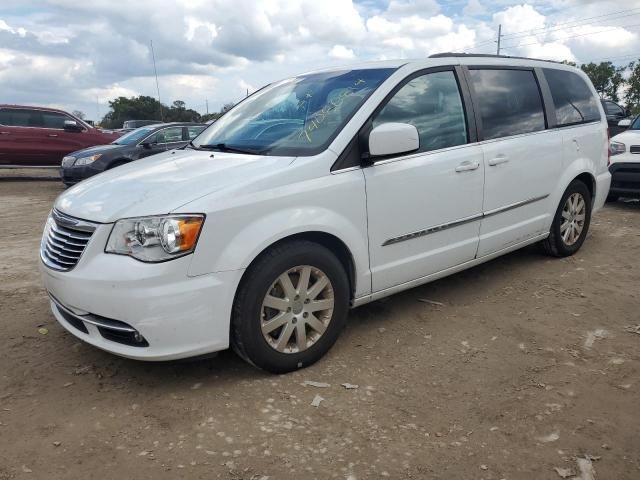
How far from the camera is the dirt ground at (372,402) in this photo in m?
2.36

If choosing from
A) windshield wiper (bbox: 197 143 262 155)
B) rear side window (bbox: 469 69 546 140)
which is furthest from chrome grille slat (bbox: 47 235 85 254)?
rear side window (bbox: 469 69 546 140)

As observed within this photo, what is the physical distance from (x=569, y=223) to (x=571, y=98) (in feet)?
3.78

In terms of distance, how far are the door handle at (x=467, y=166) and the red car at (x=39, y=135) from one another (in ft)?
35.7

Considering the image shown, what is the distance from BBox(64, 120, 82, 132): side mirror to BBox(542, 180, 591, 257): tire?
11038 millimetres

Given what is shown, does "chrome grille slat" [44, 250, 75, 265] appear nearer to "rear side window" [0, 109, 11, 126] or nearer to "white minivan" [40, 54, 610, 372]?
"white minivan" [40, 54, 610, 372]

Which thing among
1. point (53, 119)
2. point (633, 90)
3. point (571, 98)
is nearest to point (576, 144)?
point (571, 98)

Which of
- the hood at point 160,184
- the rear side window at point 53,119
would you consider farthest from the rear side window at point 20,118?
the hood at point 160,184

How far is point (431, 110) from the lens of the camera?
3.72 m

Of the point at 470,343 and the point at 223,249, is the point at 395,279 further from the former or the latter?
the point at 223,249

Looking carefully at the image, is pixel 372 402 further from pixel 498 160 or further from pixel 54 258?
pixel 498 160

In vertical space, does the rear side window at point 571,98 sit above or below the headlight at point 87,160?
above

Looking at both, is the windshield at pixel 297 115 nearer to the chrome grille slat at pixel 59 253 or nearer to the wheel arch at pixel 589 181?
the chrome grille slat at pixel 59 253

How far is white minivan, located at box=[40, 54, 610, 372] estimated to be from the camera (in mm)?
2709

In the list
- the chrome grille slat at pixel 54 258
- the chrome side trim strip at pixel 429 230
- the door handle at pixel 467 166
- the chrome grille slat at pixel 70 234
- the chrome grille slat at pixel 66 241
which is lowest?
the chrome side trim strip at pixel 429 230
